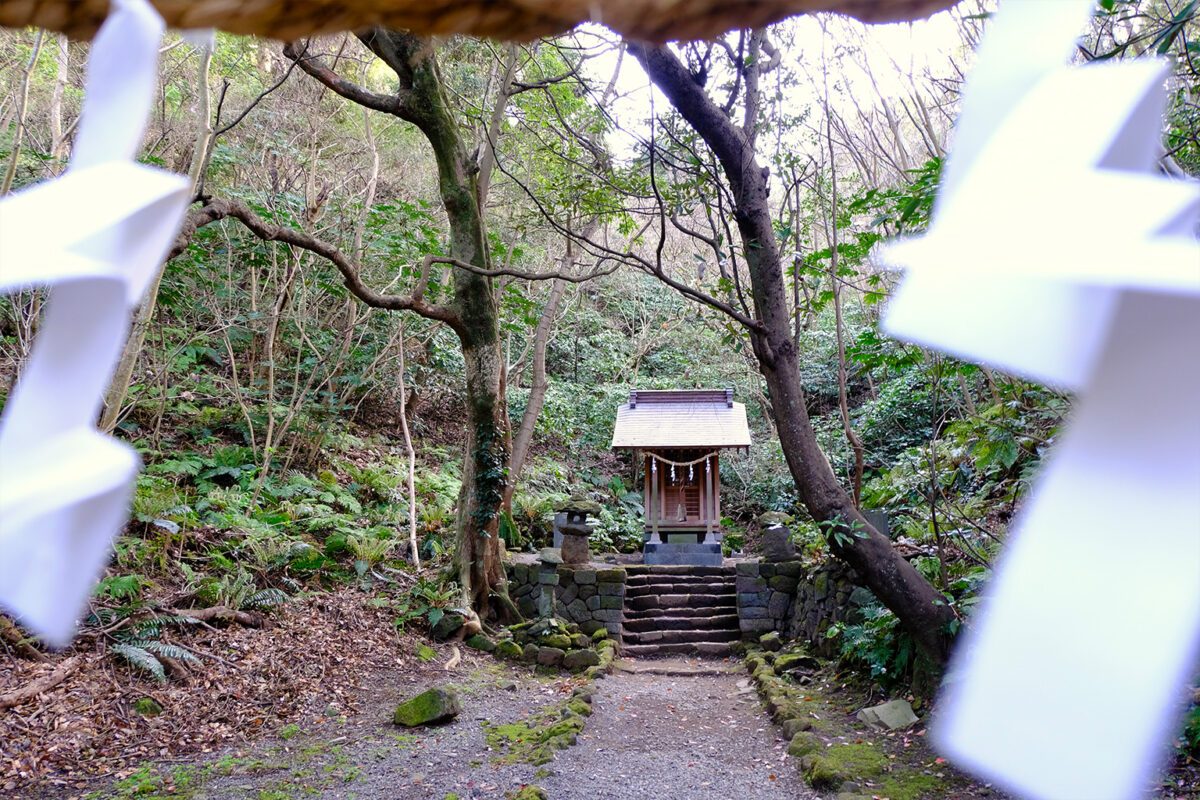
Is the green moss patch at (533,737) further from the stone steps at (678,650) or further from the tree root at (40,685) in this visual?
the stone steps at (678,650)

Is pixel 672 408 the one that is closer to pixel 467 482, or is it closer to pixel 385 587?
pixel 467 482

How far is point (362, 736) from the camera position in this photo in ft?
14.7

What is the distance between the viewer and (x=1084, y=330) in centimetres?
25

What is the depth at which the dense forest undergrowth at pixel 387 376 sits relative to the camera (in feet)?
13.2

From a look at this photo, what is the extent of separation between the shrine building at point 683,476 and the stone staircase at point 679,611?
34 centimetres

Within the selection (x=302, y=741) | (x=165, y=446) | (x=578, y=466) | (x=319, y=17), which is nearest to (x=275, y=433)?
(x=165, y=446)

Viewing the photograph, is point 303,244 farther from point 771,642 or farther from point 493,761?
point 771,642

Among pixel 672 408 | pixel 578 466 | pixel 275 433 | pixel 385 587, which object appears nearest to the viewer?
pixel 385 587

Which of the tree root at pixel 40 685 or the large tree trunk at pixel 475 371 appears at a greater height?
the large tree trunk at pixel 475 371

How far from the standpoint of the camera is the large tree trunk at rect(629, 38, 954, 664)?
3785 mm

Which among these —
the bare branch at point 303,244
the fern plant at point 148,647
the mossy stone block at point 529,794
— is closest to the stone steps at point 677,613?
the bare branch at point 303,244

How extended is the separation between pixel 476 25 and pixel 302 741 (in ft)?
15.9

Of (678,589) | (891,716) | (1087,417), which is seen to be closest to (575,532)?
(678,589)

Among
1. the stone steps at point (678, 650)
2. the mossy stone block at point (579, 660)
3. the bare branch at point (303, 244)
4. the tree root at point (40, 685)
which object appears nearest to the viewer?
the tree root at point (40, 685)
